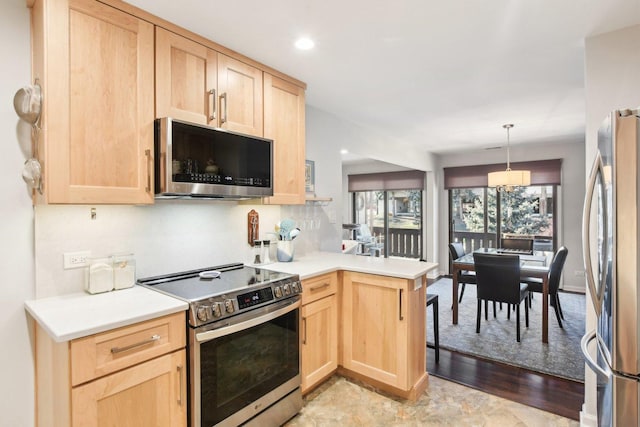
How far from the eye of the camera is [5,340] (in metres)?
1.58

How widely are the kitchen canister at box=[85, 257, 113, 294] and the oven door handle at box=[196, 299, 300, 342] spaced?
0.63 metres

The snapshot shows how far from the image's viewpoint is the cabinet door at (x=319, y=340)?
231cm

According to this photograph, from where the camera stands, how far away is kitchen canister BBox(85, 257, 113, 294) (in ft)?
5.69

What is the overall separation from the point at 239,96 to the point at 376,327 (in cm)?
189

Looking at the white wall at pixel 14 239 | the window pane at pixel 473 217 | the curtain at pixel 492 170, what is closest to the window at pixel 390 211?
the curtain at pixel 492 170

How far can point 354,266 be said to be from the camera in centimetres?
250

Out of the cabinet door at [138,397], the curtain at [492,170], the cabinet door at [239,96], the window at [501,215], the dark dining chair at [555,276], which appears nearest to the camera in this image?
the cabinet door at [138,397]

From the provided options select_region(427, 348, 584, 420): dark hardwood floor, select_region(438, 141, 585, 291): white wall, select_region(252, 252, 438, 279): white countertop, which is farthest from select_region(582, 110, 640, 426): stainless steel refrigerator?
select_region(438, 141, 585, 291): white wall

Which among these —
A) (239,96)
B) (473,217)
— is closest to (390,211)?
(473,217)

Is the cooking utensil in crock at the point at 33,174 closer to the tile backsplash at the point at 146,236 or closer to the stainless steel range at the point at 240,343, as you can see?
the tile backsplash at the point at 146,236

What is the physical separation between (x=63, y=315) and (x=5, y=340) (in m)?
0.45

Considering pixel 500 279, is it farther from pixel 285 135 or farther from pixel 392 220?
pixel 392 220

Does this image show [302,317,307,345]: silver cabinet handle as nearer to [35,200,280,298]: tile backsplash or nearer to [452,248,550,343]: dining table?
[35,200,280,298]: tile backsplash

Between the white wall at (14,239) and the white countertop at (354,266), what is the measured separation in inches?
54.2
